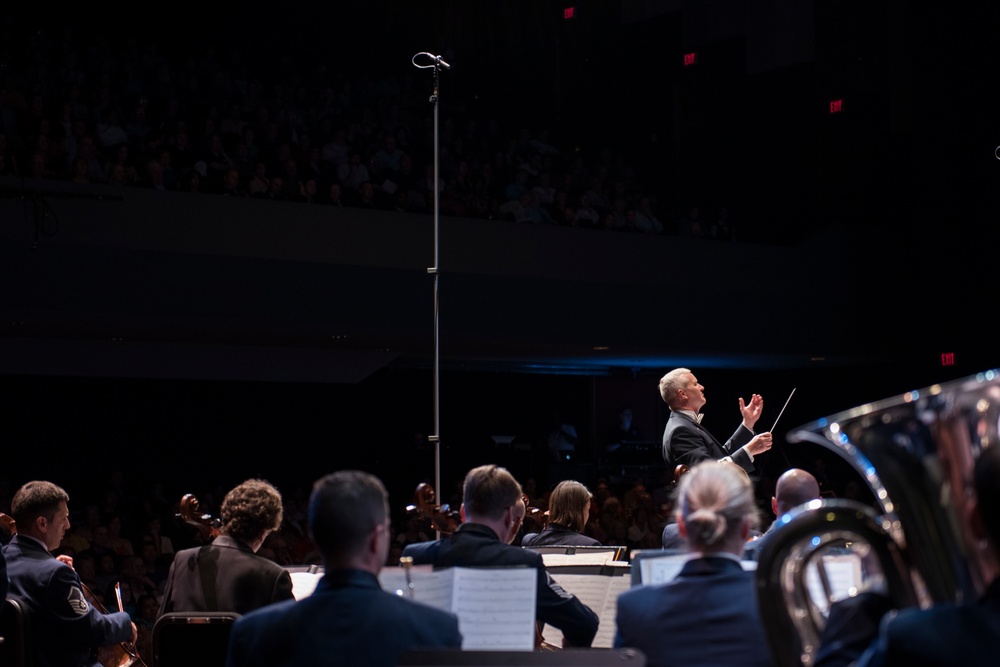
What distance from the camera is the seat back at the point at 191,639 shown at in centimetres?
320

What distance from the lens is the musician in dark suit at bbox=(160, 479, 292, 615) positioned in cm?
353

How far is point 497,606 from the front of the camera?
2.59 meters

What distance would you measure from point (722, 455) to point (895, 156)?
8.06 m

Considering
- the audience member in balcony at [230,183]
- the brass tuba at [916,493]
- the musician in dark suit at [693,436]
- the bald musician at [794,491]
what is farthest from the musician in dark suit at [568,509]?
the audience member in balcony at [230,183]

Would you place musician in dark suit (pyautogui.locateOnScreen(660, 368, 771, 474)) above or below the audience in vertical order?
below

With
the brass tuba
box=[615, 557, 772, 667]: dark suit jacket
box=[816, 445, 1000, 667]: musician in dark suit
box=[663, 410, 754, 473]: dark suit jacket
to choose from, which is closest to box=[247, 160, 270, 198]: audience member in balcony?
box=[663, 410, 754, 473]: dark suit jacket

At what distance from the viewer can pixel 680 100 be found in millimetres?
12883

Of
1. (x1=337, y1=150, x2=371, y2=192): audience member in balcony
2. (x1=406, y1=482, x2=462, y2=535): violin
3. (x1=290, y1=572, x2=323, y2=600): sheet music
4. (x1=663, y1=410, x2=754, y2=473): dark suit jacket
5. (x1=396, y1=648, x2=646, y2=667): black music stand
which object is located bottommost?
(x1=290, y1=572, x2=323, y2=600): sheet music

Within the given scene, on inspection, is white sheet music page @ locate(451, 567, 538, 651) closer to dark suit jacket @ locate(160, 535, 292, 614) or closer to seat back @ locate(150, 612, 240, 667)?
seat back @ locate(150, 612, 240, 667)

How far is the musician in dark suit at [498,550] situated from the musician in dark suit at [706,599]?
3.30ft

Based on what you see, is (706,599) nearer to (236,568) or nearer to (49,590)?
(236,568)

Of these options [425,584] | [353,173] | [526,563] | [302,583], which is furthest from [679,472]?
[353,173]

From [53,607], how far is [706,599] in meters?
2.60

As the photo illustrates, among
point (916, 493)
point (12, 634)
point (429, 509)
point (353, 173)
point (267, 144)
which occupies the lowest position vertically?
point (12, 634)
